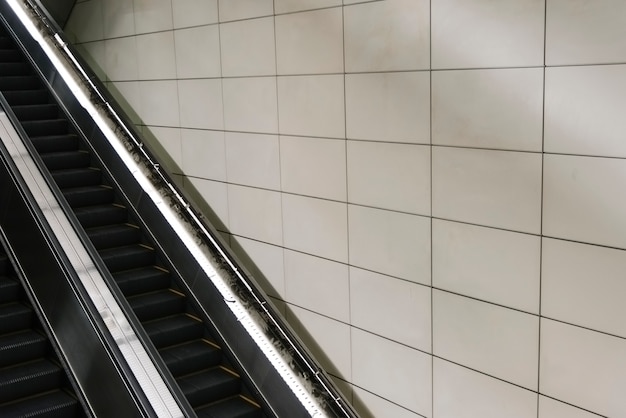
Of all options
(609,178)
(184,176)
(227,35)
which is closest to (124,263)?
(184,176)

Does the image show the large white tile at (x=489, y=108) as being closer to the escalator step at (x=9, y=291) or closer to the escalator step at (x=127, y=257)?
the escalator step at (x=127, y=257)

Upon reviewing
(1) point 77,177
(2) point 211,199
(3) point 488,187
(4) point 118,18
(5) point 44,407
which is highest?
(4) point 118,18

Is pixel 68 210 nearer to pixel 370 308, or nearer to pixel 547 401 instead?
pixel 370 308

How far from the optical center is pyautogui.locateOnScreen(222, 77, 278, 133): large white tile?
17.6ft

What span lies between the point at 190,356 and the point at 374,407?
1.51m

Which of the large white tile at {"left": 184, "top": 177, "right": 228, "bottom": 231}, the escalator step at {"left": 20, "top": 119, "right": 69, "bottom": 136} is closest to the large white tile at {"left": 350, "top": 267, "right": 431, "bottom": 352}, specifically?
the large white tile at {"left": 184, "top": 177, "right": 228, "bottom": 231}

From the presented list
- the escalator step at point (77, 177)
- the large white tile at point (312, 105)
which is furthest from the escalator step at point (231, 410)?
the escalator step at point (77, 177)

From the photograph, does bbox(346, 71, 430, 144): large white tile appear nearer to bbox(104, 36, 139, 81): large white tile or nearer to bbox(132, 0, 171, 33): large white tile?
bbox(132, 0, 171, 33): large white tile

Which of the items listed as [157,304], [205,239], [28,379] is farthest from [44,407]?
[205,239]

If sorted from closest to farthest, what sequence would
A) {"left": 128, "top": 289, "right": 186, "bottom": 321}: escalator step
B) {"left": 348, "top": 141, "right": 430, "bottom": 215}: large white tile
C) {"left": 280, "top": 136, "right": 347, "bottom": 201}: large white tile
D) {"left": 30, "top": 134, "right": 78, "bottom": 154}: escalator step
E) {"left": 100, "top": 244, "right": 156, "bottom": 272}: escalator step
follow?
{"left": 348, "top": 141, "right": 430, "bottom": 215}: large white tile, {"left": 280, "top": 136, "right": 347, "bottom": 201}: large white tile, {"left": 128, "top": 289, "right": 186, "bottom": 321}: escalator step, {"left": 100, "top": 244, "right": 156, "bottom": 272}: escalator step, {"left": 30, "top": 134, "right": 78, "bottom": 154}: escalator step

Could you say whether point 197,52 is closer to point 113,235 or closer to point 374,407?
point 113,235

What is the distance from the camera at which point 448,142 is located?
3.97 m

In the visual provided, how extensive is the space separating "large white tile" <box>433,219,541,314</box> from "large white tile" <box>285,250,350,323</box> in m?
0.91

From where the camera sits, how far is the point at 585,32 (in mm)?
3203
